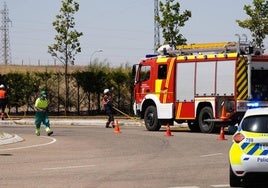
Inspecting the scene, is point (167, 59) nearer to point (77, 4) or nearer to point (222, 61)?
point (222, 61)

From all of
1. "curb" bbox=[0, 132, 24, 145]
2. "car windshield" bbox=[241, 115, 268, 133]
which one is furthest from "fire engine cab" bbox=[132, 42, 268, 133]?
"car windshield" bbox=[241, 115, 268, 133]

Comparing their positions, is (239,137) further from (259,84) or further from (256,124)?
(259,84)

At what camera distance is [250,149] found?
37.3ft

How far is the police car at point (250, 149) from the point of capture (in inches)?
442

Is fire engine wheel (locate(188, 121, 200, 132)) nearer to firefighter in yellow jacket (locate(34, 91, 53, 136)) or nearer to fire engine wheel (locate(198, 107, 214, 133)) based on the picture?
fire engine wheel (locate(198, 107, 214, 133))

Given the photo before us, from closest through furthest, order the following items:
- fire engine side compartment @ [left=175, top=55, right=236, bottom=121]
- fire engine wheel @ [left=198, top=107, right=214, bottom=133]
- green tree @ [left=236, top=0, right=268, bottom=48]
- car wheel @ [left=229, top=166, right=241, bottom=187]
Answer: car wheel @ [left=229, top=166, right=241, bottom=187] < fire engine side compartment @ [left=175, top=55, right=236, bottom=121] < fire engine wheel @ [left=198, top=107, right=214, bottom=133] < green tree @ [left=236, top=0, right=268, bottom=48]

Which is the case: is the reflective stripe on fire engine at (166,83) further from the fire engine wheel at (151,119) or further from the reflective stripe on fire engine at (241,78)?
the reflective stripe on fire engine at (241,78)

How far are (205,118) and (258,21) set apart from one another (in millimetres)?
14789

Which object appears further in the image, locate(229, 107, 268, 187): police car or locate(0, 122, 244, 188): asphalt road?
locate(0, 122, 244, 188): asphalt road

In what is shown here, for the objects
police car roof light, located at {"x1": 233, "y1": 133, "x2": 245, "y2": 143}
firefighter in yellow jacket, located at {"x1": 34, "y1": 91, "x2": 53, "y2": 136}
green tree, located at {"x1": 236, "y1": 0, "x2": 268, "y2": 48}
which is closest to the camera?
police car roof light, located at {"x1": 233, "y1": 133, "x2": 245, "y2": 143}

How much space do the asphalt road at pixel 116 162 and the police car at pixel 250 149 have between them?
24.0 inches

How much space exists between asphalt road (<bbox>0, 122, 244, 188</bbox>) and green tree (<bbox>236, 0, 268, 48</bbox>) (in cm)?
1733

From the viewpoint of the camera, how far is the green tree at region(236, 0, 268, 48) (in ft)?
131

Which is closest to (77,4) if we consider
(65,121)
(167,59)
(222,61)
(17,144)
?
(65,121)
